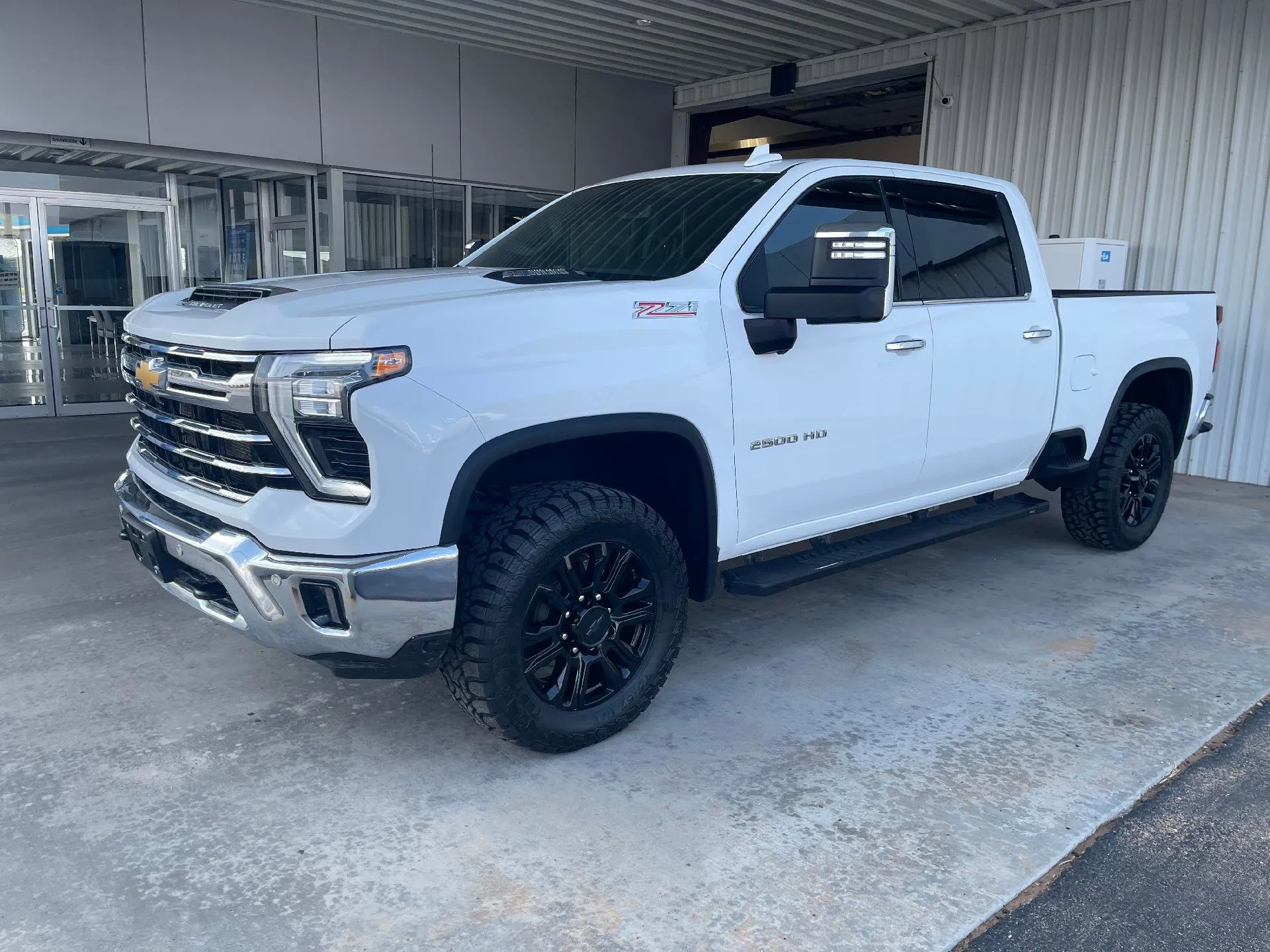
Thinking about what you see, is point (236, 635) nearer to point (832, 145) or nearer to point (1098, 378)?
point (1098, 378)

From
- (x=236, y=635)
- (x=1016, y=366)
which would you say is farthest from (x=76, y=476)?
(x=1016, y=366)

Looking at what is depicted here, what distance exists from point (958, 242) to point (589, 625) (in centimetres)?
256

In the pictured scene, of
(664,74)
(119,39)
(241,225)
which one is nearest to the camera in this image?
(119,39)

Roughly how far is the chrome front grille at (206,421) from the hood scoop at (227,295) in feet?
0.61

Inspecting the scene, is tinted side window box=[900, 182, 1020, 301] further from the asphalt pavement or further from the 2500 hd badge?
the asphalt pavement

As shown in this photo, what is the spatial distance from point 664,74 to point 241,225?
5.64 metres

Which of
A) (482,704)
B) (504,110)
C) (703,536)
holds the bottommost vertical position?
(482,704)

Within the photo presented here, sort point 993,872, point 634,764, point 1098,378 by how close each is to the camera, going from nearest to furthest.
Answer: point 993,872, point 634,764, point 1098,378

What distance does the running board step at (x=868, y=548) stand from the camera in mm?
3525

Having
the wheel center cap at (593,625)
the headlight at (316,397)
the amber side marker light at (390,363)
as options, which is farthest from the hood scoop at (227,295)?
the wheel center cap at (593,625)

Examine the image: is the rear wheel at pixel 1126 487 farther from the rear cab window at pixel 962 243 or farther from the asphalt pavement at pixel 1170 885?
the asphalt pavement at pixel 1170 885

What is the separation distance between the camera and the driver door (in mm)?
3404

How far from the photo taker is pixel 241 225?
1184cm

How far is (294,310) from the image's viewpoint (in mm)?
2775
